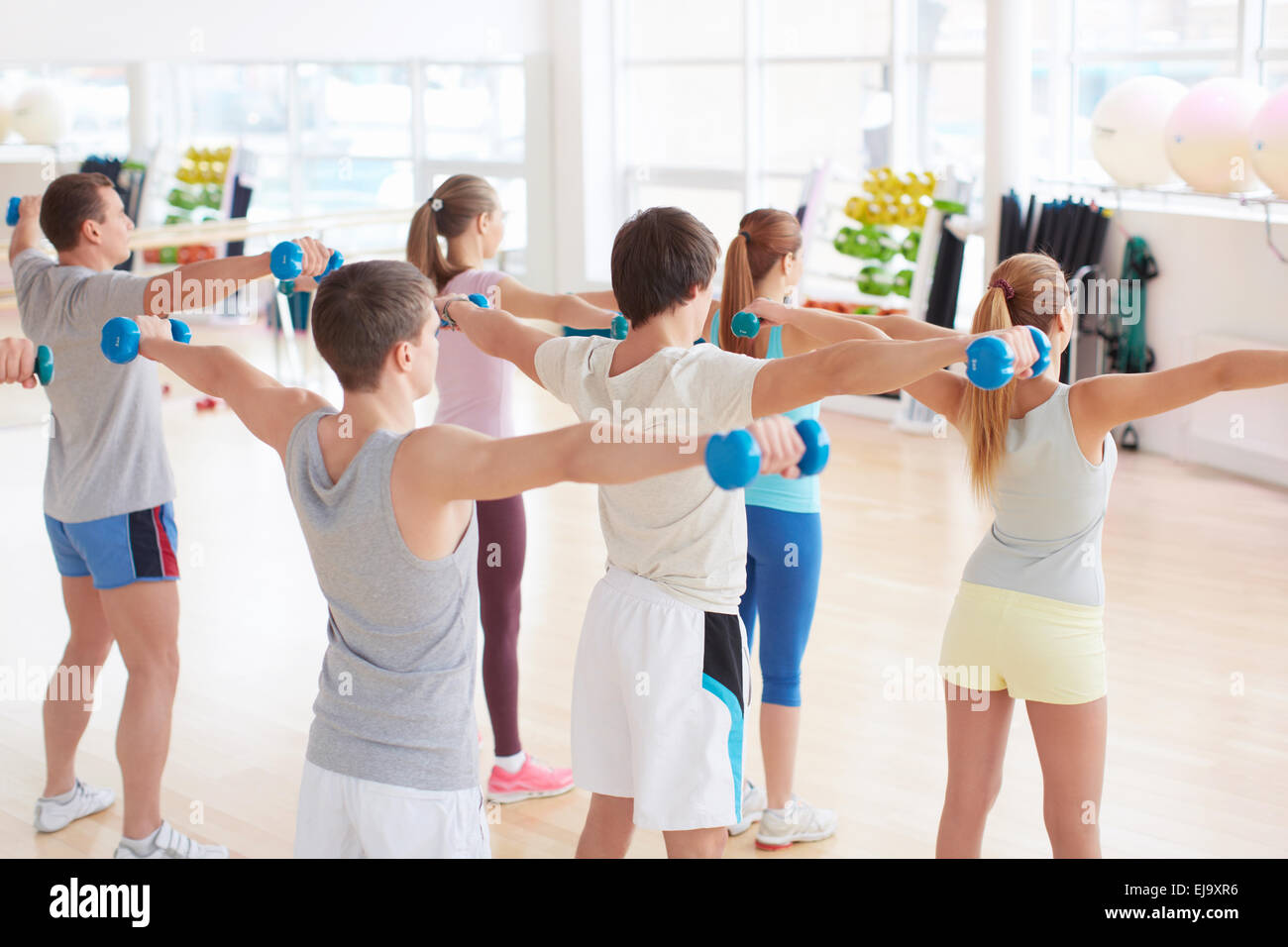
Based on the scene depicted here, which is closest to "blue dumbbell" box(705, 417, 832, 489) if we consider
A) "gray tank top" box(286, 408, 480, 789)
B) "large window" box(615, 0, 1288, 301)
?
"gray tank top" box(286, 408, 480, 789)

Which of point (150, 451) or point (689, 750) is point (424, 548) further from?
point (150, 451)

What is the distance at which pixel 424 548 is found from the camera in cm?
172

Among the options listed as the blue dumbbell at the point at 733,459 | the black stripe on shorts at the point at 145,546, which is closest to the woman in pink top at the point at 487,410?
the black stripe on shorts at the point at 145,546

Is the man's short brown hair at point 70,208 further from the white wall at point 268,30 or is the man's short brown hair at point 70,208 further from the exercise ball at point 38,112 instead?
the exercise ball at point 38,112

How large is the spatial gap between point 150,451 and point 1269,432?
4.88 metres

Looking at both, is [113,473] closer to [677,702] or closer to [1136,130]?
[677,702]

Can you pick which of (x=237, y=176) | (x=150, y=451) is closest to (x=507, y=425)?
(x=150, y=451)

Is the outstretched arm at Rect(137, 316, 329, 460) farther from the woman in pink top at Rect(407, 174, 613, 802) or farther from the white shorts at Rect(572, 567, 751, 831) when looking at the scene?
the woman in pink top at Rect(407, 174, 613, 802)

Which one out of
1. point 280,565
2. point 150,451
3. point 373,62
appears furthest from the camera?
point 373,62

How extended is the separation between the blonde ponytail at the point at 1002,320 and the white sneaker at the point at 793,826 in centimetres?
100

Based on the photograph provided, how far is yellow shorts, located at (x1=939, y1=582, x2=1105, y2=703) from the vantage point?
2.08m

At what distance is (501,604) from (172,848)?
0.85 metres

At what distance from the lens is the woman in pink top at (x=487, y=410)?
304 centimetres
